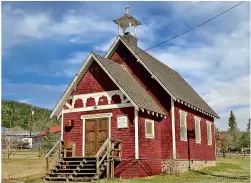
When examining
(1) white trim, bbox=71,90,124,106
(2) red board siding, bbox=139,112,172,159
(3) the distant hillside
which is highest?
(3) the distant hillside

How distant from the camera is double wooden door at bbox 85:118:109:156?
2122 cm

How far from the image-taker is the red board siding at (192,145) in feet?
77.3

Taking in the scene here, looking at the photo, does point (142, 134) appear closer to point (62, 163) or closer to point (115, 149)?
point (115, 149)

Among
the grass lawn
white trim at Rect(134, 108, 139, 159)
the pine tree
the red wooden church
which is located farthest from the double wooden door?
the pine tree

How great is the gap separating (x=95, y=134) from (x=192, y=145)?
8.03 m

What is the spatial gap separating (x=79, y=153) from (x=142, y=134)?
13.5 feet

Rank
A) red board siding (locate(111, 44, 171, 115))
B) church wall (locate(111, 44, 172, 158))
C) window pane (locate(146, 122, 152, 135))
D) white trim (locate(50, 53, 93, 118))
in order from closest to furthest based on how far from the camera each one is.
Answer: window pane (locate(146, 122, 152, 135)) → white trim (locate(50, 53, 93, 118)) → church wall (locate(111, 44, 172, 158)) → red board siding (locate(111, 44, 171, 115))

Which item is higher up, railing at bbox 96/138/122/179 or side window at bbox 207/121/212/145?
side window at bbox 207/121/212/145

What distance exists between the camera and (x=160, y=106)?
23312 mm

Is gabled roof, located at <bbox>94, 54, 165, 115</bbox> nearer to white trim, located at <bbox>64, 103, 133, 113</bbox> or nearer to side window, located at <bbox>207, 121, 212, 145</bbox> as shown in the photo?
white trim, located at <bbox>64, 103, 133, 113</bbox>

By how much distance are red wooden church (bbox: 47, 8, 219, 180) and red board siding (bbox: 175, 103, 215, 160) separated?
2.8 inches

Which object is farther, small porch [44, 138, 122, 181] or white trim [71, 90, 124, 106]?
white trim [71, 90, 124, 106]

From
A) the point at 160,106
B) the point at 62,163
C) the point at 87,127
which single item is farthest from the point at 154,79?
the point at 62,163

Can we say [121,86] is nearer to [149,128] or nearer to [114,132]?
[114,132]
